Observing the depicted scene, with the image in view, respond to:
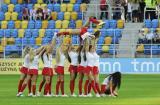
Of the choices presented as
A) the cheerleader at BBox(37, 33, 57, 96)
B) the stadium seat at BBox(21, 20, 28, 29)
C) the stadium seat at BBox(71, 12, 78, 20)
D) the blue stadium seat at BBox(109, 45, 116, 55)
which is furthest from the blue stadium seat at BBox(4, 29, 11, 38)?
the cheerleader at BBox(37, 33, 57, 96)

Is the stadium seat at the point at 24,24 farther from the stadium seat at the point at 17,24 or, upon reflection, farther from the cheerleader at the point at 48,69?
the cheerleader at the point at 48,69

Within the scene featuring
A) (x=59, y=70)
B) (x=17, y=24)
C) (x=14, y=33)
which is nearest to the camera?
(x=59, y=70)

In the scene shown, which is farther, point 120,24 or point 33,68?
point 120,24

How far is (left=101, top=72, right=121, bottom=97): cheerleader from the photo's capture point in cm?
2786

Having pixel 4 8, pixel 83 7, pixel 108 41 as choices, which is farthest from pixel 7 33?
pixel 108 41

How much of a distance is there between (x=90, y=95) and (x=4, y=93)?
3892 mm

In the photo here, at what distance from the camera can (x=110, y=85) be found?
28.0 m

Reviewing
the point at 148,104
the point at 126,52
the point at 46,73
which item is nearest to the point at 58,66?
the point at 46,73

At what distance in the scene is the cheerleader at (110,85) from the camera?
27859 mm

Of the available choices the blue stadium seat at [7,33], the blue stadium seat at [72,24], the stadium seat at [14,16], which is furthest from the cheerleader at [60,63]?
the stadium seat at [14,16]

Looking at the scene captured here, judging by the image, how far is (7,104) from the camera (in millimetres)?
24344

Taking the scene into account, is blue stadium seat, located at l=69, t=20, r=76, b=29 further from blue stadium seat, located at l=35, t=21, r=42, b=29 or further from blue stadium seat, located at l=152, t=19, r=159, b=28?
blue stadium seat, located at l=152, t=19, r=159, b=28

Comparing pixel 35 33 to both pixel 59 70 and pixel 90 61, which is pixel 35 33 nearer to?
pixel 59 70

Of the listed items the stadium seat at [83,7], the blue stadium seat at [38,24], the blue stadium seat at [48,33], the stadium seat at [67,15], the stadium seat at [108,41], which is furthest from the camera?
the stadium seat at [83,7]
